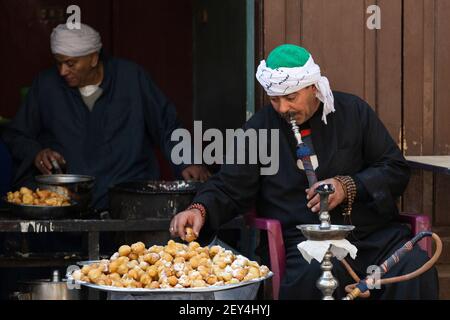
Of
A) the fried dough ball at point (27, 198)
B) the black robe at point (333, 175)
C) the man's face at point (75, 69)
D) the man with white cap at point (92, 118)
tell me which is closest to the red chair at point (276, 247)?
the black robe at point (333, 175)

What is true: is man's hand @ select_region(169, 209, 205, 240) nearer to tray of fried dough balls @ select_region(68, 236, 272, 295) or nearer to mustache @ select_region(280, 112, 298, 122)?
tray of fried dough balls @ select_region(68, 236, 272, 295)

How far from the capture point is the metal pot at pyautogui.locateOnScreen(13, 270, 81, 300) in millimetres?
5438

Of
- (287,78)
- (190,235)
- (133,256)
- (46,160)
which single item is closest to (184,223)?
(190,235)

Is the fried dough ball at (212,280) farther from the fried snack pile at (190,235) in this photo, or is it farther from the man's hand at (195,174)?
the man's hand at (195,174)

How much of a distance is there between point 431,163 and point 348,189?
0.64 meters

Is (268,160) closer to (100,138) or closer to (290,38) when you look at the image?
(290,38)

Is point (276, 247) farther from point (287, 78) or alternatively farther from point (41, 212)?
point (41, 212)

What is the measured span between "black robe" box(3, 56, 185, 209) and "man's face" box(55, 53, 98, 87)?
0.09 m

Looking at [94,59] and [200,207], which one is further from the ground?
[94,59]

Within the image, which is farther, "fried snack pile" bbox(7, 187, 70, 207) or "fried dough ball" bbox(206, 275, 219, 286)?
"fried snack pile" bbox(7, 187, 70, 207)

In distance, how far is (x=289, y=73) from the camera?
4.98 m

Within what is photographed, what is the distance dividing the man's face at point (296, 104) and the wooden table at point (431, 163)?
2.42ft

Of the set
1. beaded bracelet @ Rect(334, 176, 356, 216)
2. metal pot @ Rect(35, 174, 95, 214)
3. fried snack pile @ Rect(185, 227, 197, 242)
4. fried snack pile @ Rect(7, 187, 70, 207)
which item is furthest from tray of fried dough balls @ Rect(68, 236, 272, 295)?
metal pot @ Rect(35, 174, 95, 214)
